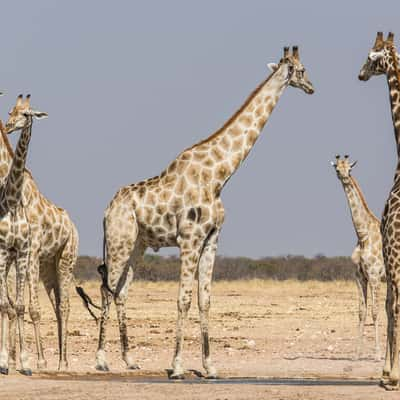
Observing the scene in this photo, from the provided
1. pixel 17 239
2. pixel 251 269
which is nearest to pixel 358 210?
pixel 17 239

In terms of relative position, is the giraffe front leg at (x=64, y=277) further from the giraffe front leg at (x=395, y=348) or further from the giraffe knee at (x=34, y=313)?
the giraffe front leg at (x=395, y=348)

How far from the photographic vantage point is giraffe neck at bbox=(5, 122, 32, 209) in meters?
14.6

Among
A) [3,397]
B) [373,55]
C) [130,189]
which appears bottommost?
[3,397]

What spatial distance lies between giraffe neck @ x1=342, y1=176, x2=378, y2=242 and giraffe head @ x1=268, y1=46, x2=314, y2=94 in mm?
3971

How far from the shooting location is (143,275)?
51156 millimetres

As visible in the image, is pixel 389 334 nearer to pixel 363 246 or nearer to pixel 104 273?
pixel 104 273

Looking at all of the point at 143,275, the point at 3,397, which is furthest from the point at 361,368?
the point at 143,275

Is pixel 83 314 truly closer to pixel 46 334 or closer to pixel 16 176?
pixel 46 334

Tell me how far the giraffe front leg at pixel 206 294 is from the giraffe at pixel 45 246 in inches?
79.2

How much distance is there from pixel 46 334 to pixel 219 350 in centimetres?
402

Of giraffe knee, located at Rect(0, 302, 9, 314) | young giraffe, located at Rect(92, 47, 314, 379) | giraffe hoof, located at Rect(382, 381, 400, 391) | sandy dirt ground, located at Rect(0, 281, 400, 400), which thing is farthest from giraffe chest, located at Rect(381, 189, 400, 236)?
giraffe knee, located at Rect(0, 302, 9, 314)

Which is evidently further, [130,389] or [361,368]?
[361,368]

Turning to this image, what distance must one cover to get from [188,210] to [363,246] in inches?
186

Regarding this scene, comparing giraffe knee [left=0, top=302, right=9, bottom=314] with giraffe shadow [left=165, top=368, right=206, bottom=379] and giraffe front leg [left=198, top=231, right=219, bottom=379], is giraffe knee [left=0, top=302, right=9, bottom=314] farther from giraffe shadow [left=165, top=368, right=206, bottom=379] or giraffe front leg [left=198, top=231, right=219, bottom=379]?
giraffe front leg [left=198, top=231, right=219, bottom=379]
